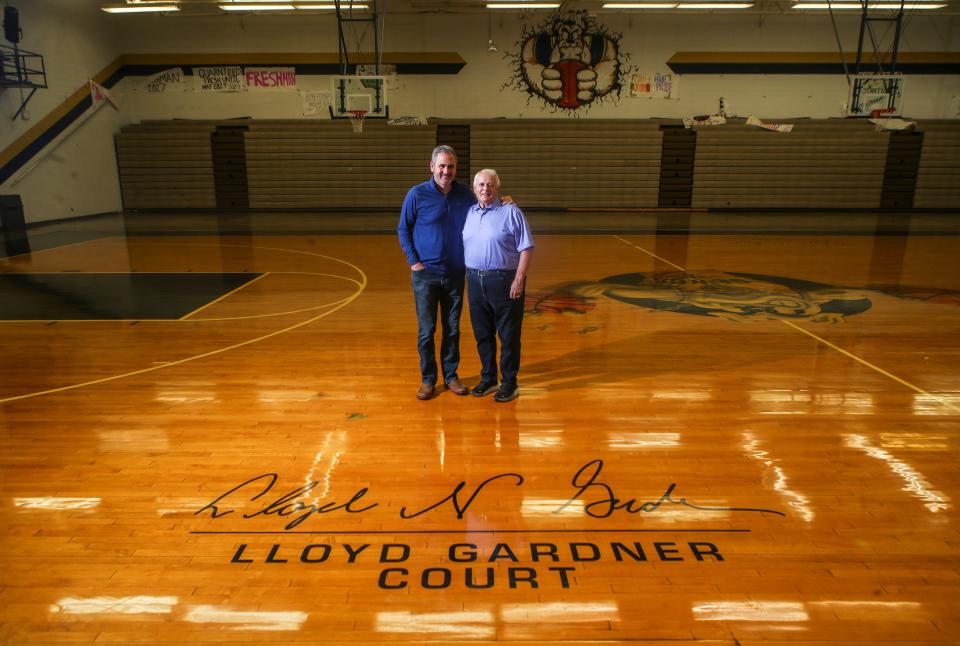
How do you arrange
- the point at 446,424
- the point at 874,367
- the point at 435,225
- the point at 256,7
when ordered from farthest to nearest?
the point at 256,7
the point at 874,367
the point at 435,225
the point at 446,424

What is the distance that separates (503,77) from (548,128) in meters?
1.73

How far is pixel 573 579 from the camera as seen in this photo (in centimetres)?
234

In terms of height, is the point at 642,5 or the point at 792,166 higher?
the point at 642,5

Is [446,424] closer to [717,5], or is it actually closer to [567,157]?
[717,5]

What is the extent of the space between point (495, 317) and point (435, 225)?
2.29 ft

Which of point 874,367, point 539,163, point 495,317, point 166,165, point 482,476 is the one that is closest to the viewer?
point 482,476

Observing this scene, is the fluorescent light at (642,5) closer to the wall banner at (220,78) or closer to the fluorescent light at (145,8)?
the wall banner at (220,78)

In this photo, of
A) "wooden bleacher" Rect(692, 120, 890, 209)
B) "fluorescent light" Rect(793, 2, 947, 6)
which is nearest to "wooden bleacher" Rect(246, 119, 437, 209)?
"wooden bleacher" Rect(692, 120, 890, 209)

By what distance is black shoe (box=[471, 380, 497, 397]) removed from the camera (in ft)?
13.8

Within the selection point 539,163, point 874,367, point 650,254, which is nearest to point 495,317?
point 874,367

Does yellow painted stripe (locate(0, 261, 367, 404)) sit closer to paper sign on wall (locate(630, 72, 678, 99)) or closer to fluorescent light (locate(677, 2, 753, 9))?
fluorescent light (locate(677, 2, 753, 9))

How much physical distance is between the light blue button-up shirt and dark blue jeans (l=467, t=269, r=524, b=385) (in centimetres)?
8

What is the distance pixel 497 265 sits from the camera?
3793mm

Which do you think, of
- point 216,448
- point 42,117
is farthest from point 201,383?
point 42,117
